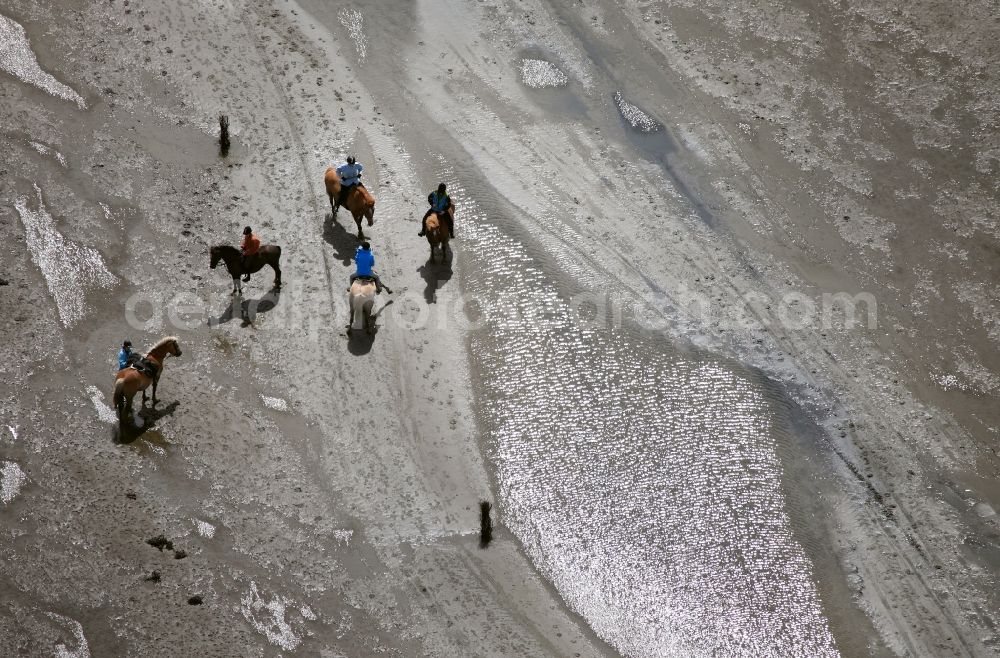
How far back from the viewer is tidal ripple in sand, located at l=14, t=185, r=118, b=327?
16.7 m

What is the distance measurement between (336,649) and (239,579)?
1603 millimetres

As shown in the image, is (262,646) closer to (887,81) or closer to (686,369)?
(686,369)

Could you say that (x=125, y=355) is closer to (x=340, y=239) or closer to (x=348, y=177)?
(x=340, y=239)

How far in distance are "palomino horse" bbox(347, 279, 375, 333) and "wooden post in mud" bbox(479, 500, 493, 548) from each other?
13.0ft

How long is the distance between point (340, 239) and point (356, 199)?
84 cm

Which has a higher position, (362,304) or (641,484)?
(641,484)

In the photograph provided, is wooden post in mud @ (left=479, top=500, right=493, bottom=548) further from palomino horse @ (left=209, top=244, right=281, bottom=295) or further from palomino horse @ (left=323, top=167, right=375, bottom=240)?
palomino horse @ (left=323, top=167, right=375, bottom=240)

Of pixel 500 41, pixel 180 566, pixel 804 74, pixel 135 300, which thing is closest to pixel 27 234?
pixel 135 300

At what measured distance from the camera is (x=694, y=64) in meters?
22.5

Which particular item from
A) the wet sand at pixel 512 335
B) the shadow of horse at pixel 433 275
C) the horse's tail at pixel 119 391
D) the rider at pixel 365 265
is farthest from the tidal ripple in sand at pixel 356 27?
the horse's tail at pixel 119 391

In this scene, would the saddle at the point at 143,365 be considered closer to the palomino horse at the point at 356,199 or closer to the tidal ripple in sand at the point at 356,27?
the palomino horse at the point at 356,199

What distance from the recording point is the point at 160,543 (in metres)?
13.7

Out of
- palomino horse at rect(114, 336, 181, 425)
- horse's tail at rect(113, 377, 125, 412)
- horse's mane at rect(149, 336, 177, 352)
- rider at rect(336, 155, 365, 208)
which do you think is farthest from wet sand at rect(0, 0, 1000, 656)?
horse's mane at rect(149, 336, 177, 352)

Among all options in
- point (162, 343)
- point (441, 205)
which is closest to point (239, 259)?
point (162, 343)
